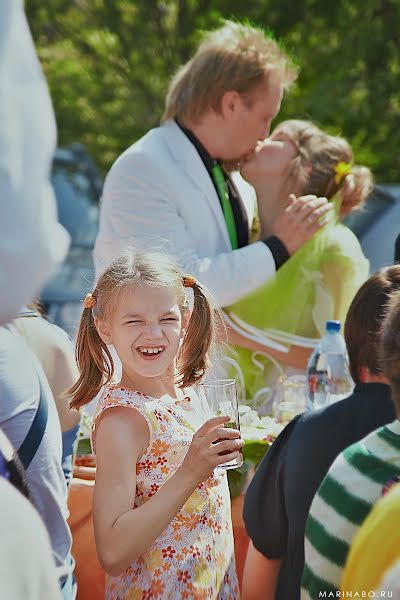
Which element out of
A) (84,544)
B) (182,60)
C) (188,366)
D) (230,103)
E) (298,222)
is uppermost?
(182,60)

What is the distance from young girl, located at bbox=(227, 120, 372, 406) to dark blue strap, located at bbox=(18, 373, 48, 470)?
161cm

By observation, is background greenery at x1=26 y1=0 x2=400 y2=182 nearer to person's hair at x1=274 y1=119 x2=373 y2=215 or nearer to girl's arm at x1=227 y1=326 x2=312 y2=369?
person's hair at x1=274 y1=119 x2=373 y2=215

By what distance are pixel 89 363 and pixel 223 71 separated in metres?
1.81

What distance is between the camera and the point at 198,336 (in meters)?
2.55

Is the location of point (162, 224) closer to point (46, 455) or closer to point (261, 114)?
point (261, 114)

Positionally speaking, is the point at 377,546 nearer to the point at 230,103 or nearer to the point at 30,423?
the point at 30,423

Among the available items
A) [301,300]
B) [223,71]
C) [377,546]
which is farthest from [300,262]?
[377,546]

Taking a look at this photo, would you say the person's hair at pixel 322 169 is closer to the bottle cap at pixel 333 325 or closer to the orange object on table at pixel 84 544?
the bottle cap at pixel 333 325

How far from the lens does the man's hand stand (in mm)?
3918

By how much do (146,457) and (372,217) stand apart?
5.14 m

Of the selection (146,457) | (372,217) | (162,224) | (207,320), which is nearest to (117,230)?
(162,224)

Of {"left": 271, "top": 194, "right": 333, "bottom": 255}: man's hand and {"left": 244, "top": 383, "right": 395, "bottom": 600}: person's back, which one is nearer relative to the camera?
{"left": 244, "top": 383, "right": 395, "bottom": 600}: person's back

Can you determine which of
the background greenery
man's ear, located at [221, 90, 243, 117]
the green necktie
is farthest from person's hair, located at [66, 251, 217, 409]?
the background greenery

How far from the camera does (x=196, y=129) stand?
4016 millimetres
